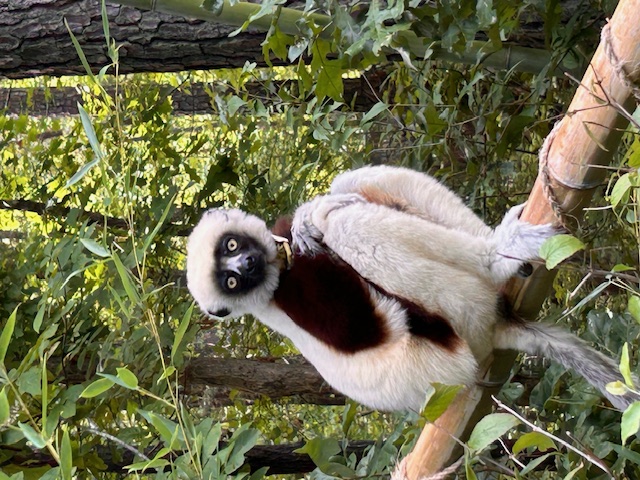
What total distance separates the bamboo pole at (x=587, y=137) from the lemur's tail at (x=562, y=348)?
54mm

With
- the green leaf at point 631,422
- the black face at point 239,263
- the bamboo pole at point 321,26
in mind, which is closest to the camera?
the green leaf at point 631,422

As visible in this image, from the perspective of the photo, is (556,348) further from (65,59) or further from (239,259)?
(65,59)

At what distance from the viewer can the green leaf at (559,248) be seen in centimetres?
129

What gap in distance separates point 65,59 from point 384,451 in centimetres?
251

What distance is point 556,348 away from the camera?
1.96 m

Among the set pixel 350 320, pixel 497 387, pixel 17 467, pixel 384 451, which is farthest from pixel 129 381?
pixel 17 467

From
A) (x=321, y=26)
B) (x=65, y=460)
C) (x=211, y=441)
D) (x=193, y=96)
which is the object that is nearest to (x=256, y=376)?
(x=211, y=441)

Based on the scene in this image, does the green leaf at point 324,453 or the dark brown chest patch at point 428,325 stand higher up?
the dark brown chest patch at point 428,325

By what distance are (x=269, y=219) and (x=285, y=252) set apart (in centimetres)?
142

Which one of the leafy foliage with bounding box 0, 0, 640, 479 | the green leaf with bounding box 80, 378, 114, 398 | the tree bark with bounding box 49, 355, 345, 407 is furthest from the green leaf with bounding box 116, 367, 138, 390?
the tree bark with bounding box 49, 355, 345, 407

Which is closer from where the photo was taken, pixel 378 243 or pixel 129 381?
pixel 129 381

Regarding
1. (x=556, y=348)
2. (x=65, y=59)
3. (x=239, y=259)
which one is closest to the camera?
(x=556, y=348)

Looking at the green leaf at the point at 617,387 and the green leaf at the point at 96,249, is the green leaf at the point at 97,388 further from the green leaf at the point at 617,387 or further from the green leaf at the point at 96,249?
the green leaf at the point at 617,387

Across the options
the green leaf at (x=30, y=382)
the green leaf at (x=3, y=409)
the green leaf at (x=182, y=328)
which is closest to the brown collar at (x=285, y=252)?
the green leaf at (x=182, y=328)
